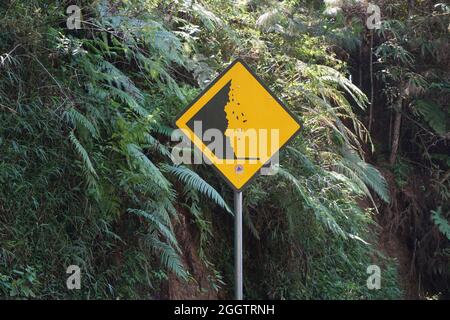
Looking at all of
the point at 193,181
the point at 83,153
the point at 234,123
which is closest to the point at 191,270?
the point at 193,181

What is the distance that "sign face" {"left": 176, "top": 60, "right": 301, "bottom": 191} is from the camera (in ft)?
16.2

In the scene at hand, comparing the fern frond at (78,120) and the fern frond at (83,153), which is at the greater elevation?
the fern frond at (78,120)

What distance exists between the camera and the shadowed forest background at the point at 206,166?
6.34 meters

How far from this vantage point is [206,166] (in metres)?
8.16

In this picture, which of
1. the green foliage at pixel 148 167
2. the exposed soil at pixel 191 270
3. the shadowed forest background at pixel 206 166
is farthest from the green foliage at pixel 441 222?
the exposed soil at pixel 191 270

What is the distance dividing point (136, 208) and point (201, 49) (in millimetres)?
3114

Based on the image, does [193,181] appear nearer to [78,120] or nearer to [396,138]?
[78,120]

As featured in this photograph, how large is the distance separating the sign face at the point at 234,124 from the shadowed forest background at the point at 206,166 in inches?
64.0

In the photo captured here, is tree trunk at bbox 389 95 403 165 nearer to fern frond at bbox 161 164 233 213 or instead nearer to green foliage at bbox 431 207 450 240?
green foliage at bbox 431 207 450 240

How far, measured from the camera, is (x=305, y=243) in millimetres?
8367

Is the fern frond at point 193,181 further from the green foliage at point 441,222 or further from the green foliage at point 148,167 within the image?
the green foliage at point 441,222

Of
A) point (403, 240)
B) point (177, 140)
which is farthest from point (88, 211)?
point (403, 240)

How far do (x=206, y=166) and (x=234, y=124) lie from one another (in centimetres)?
323
